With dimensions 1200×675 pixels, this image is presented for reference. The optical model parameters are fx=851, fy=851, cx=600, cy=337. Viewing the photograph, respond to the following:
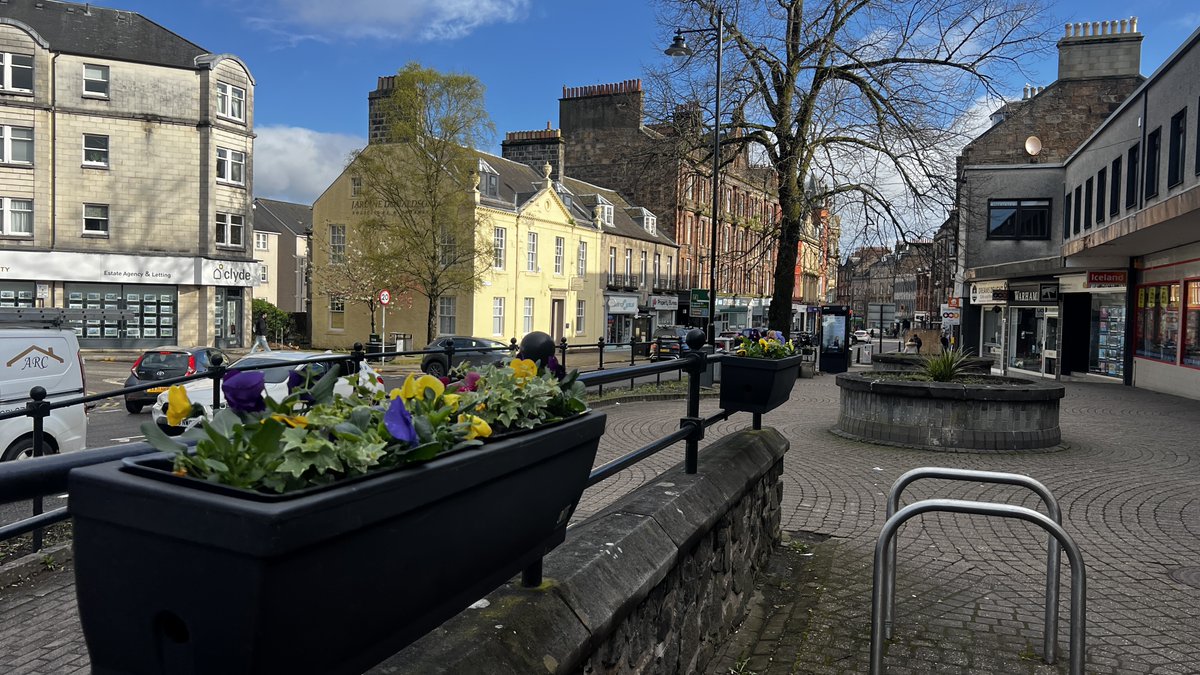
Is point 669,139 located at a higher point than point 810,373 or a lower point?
higher

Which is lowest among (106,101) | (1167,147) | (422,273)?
(422,273)

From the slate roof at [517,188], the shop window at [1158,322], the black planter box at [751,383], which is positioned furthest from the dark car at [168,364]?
the shop window at [1158,322]

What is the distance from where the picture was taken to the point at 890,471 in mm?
9352

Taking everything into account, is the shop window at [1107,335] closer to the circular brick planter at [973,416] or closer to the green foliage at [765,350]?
the circular brick planter at [973,416]

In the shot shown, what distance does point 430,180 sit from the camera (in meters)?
35.4

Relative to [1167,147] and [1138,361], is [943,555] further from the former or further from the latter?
[1138,361]

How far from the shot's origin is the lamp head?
70.9ft

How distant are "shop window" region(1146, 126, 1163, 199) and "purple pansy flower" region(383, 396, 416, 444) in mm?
24419

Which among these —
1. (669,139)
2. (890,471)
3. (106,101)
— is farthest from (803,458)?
(106,101)

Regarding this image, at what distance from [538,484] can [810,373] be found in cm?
2551

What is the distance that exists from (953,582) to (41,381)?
33.4ft

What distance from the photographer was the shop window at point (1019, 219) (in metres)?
34.3

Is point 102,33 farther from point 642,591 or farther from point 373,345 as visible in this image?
point 642,591

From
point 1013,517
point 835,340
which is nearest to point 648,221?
point 835,340
